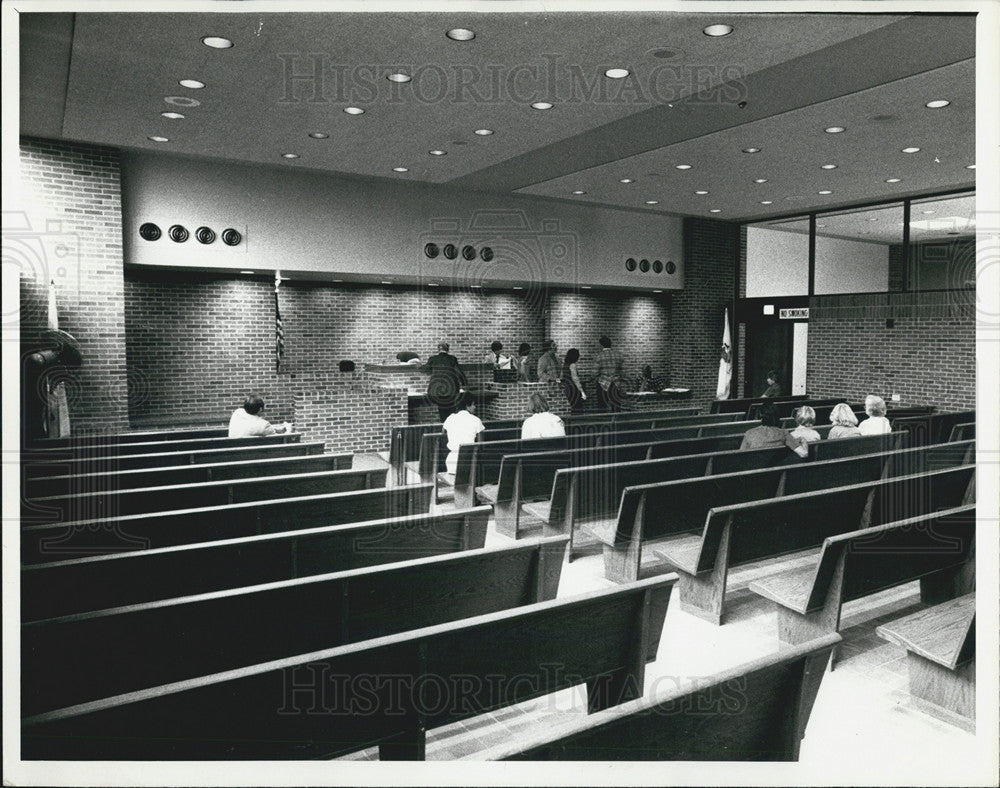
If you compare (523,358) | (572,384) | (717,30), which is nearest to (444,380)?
(523,358)

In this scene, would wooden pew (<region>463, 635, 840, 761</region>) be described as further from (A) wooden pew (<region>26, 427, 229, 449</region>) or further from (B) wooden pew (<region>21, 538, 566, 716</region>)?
(A) wooden pew (<region>26, 427, 229, 449</region>)

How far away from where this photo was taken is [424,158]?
8250 millimetres

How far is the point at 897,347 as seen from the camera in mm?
11344

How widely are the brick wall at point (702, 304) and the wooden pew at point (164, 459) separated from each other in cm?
872

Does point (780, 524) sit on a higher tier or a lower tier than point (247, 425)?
lower

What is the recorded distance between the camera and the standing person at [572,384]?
11.5 meters

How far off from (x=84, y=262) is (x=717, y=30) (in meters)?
6.87

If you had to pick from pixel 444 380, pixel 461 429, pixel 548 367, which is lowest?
pixel 461 429

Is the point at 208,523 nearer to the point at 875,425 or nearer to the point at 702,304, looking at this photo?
the point at 875,425

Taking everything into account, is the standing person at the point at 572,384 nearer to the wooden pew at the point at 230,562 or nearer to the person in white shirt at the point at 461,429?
the person in white shirt at the point at 461,429

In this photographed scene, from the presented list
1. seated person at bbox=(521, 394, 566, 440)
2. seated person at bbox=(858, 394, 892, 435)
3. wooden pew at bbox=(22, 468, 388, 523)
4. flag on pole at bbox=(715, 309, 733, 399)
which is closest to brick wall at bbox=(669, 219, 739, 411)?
flag on pole at bbox=(715, 309, 733, 399)

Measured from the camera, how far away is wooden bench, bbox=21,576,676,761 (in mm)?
1711

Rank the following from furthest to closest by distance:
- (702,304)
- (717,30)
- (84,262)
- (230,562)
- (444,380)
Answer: (702,304), (444,380), (84,262), (717,30), (230,562)

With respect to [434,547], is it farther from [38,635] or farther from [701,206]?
[701,206]
